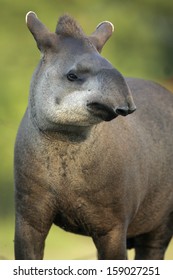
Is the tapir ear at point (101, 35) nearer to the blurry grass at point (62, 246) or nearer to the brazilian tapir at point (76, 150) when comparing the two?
the brazilian tapir at point (76, 150)

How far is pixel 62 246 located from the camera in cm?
1228

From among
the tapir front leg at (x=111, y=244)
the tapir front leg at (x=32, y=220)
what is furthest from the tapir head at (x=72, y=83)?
the tapir front leg at (x=111, y=244)

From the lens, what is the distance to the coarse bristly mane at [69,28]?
862 centimetres

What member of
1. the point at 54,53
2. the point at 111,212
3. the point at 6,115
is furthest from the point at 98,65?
the point at 6,115

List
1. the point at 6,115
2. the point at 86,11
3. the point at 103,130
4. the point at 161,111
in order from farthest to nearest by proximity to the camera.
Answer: the point at 86,11
the point at 6,115
the point at 161,111
the point at 103,130

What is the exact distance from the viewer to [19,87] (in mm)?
12930

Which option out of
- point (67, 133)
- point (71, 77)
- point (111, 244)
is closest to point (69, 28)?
point (71, 77)

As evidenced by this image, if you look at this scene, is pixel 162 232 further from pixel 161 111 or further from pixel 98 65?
pixel 98 65

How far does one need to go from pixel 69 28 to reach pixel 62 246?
13.5 ft

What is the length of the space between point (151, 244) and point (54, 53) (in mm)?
2554

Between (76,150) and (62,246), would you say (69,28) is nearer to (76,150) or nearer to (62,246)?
(76,150)

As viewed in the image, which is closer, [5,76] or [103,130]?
[103,130]

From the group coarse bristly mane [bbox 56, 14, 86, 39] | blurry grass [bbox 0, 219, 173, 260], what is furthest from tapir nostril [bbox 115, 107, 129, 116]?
blurry grass [bbox 0, 219, 173, 260]
